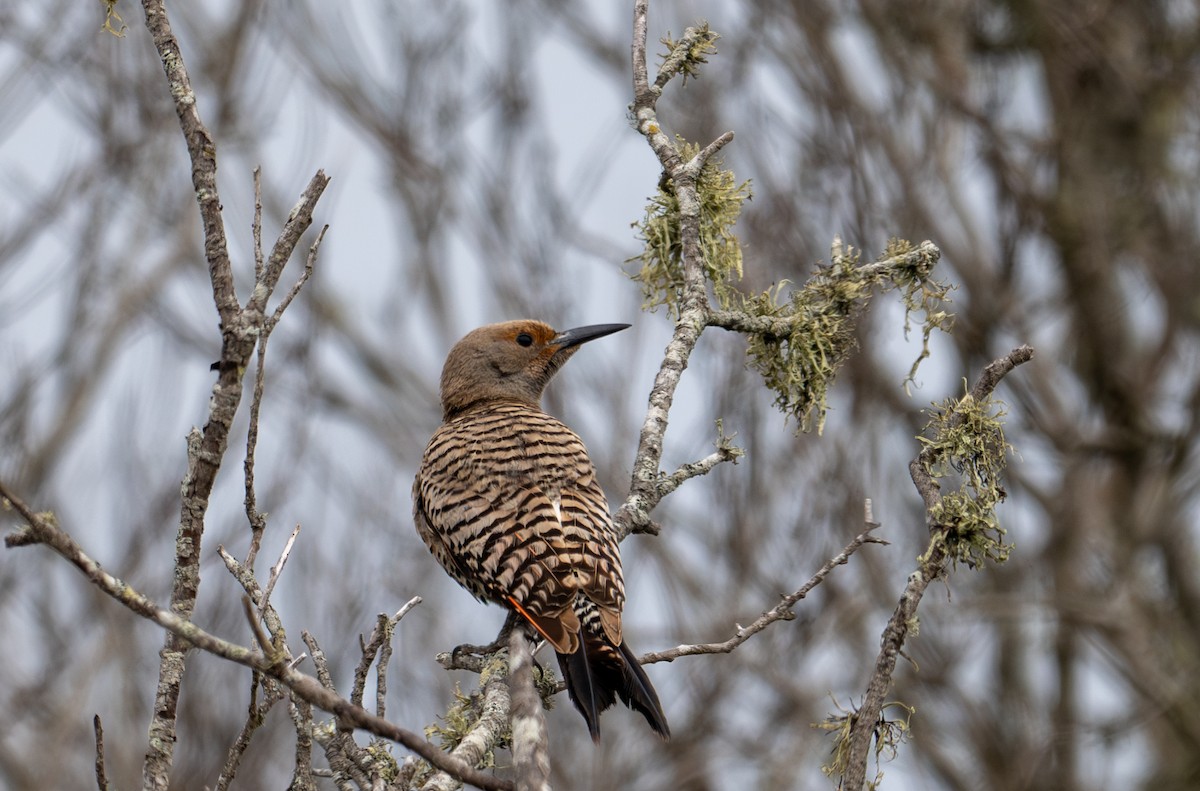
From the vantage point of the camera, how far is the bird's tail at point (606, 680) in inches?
136

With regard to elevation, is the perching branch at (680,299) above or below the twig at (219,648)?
above

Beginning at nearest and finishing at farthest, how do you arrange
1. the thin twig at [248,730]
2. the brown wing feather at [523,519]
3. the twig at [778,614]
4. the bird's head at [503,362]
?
the thin twig at [248,730] < the twig at [778,614] < the brown wing feather at [523,519] < the bird's head at [503,362]

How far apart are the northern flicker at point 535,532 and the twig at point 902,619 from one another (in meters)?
0.75

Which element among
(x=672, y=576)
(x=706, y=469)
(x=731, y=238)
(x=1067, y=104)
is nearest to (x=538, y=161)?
(x=672, y=576)

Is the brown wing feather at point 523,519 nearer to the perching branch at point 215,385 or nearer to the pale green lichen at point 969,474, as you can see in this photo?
the pale green lichen at point 969,474

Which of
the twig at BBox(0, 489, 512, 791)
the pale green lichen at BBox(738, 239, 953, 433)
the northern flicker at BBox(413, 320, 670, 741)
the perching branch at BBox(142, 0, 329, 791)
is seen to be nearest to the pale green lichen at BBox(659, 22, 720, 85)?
the pale green lichen at BBox(738, 239, 953, 433)

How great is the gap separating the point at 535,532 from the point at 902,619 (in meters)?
1.48

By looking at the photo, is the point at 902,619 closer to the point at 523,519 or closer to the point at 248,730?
the point at 248,730

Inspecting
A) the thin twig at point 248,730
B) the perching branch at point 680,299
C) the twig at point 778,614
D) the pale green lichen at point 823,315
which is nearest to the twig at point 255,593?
the thin twig at point 248,730

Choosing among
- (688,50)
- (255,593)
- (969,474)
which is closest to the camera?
(255,593)

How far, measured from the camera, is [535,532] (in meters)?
4.01

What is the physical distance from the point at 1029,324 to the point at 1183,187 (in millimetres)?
1475

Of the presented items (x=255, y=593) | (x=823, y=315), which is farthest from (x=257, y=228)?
(x=823, y=315)

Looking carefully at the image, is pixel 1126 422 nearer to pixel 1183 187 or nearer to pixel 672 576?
pixel 1183 187
